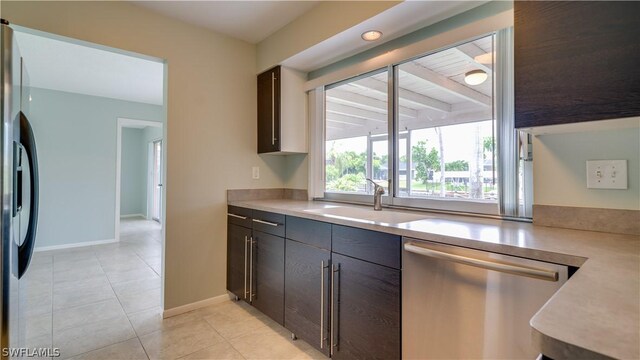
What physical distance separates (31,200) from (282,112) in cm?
177

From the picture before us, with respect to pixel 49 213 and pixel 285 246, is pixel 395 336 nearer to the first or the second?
pixel 285 246

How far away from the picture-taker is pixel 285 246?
6.61 ft

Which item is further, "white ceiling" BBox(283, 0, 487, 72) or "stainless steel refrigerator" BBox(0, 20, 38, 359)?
"white ceiling" BBox(283, 0, 487, 72)

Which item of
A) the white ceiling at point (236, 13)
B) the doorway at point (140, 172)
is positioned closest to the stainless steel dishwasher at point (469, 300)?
the white ceiling at point (236, 13)

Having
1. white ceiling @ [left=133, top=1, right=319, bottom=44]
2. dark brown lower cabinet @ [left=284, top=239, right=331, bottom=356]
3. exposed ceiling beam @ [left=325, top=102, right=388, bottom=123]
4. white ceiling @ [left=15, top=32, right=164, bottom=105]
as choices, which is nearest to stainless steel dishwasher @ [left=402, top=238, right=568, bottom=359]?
dark brown lower cabinet @ [left=284, top=239, right=331, bottom=356]

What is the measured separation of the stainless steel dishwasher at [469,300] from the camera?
0.99 meters

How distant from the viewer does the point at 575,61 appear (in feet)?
3.34

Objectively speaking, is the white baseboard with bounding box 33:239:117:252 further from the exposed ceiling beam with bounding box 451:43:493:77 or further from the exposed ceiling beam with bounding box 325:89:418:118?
the exposed ceiling beam with bounding box 451:43:493:77

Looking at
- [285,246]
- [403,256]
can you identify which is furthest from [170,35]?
[403,256]

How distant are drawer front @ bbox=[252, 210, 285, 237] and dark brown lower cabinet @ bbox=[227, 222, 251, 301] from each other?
160mm

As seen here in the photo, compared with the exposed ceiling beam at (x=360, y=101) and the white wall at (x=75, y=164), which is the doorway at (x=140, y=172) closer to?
the white wall at (x=75, y=164)

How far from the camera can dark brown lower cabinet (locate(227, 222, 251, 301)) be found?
2.41 meters

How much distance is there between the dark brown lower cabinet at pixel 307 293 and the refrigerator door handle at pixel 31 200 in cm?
133

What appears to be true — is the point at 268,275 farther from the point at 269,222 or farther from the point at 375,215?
the point at 375,215
